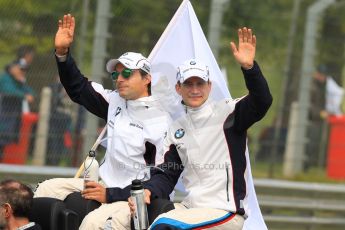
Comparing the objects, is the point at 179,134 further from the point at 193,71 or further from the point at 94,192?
the point at 94,192

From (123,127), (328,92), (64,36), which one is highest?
(328,92)

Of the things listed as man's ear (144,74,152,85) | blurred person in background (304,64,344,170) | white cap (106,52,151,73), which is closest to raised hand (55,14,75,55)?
white cap (106,52,151,73)

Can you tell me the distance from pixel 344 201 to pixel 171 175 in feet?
19.9

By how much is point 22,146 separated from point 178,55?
4.65 m

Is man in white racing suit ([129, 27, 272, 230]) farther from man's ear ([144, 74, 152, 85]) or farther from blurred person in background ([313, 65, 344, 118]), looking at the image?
blurred person in background ([313, 65, 344, 118])

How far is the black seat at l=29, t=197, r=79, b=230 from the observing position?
7.95 metres

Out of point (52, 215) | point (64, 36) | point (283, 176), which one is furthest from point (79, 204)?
point (283, 176)

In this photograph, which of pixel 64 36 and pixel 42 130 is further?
pixel 42 130

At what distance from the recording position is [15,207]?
25.1 ft

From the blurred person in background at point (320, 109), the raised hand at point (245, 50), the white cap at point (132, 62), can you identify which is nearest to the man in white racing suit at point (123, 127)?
the white cap at point (132, 62)

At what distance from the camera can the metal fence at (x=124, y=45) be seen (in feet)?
44.5

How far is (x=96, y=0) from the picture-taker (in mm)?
13891

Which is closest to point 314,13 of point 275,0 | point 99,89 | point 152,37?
point 275,0

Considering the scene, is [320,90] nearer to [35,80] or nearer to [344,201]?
[344,201]
